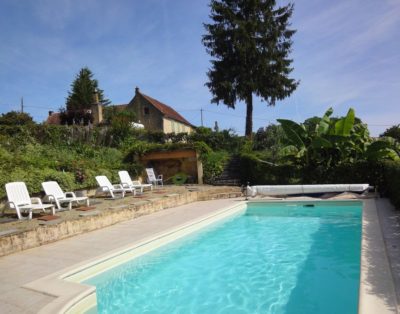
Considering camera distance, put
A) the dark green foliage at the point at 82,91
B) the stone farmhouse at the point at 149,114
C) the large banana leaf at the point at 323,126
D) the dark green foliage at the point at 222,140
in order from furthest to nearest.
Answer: the dark green foliage at the point at 82,91 < the stone farmhouse at the point at 149,114 < the dark green foliage at the point at 222,140 < the large banana leaf at the point at 323,126

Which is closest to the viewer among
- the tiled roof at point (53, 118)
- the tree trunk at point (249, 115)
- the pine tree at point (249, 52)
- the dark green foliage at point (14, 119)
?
the dark green foliage at point (14, 119)

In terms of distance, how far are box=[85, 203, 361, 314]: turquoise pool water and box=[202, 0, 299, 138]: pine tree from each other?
16.8m

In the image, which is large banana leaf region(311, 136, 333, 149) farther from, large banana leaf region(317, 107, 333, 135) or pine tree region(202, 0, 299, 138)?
pine tree region(202, 0, 299, 138)

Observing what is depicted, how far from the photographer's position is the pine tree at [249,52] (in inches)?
996

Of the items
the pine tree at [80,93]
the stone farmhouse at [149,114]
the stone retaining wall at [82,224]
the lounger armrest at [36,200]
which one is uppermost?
the pine tree at [80,93]

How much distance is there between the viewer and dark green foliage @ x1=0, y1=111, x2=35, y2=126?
21.5 m

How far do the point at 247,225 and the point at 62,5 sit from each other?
8978 millimetres

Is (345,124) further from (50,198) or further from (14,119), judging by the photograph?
(14,119)

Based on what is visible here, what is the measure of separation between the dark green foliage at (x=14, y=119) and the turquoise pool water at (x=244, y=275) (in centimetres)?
1742

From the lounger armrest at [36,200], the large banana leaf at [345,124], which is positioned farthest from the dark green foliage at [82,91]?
the lounger armrest at [36,200]

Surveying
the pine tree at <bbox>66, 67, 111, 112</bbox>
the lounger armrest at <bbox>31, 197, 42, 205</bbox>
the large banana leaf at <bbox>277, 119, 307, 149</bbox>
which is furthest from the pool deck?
the pine tree at <bbox>66, 67, 111, 112</bbox>

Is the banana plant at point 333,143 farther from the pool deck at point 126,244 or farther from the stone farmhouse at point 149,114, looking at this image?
the stone farmhouse at point 149,114

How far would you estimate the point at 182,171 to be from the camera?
795 inches

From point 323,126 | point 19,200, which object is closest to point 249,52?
point 323,126
